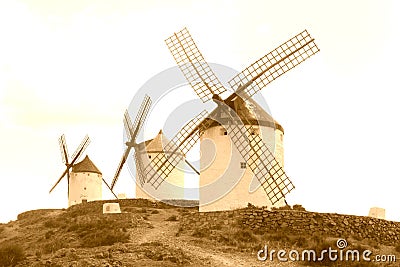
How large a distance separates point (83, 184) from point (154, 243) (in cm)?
2146

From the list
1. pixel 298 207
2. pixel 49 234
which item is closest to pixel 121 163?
pixel 49 234

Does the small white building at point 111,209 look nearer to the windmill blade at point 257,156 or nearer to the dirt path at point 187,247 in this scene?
the dirt path at point 187,247

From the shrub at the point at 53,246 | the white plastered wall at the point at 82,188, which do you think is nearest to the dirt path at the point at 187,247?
the shrub at the point at 53,246

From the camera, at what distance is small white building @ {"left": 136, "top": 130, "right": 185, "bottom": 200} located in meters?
34.5

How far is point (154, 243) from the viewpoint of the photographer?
18219 millimetres

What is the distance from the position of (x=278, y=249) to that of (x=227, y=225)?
9.15ft

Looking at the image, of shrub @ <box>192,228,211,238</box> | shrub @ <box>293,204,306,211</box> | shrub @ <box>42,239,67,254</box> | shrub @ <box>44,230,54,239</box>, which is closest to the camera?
shrub @ <box>42,239,67,254</box>

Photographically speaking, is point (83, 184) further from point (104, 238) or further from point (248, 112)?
point (104, 238)

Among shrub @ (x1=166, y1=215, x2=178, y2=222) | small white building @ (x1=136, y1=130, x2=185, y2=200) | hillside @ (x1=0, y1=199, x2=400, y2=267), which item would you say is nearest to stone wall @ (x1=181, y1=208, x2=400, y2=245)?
hillside @ (x1=0, y1=199, x2=400, y2=267)

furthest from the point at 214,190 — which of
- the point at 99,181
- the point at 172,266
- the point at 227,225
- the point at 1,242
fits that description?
the point at 99,181

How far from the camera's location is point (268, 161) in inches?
904

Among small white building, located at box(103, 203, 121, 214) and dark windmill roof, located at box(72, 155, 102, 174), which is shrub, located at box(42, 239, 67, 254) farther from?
dark windmill roof, located at box(72, 155, 102, 174)

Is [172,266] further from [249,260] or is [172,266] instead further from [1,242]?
[1,242]

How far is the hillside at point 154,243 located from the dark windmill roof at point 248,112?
4.86 metres
